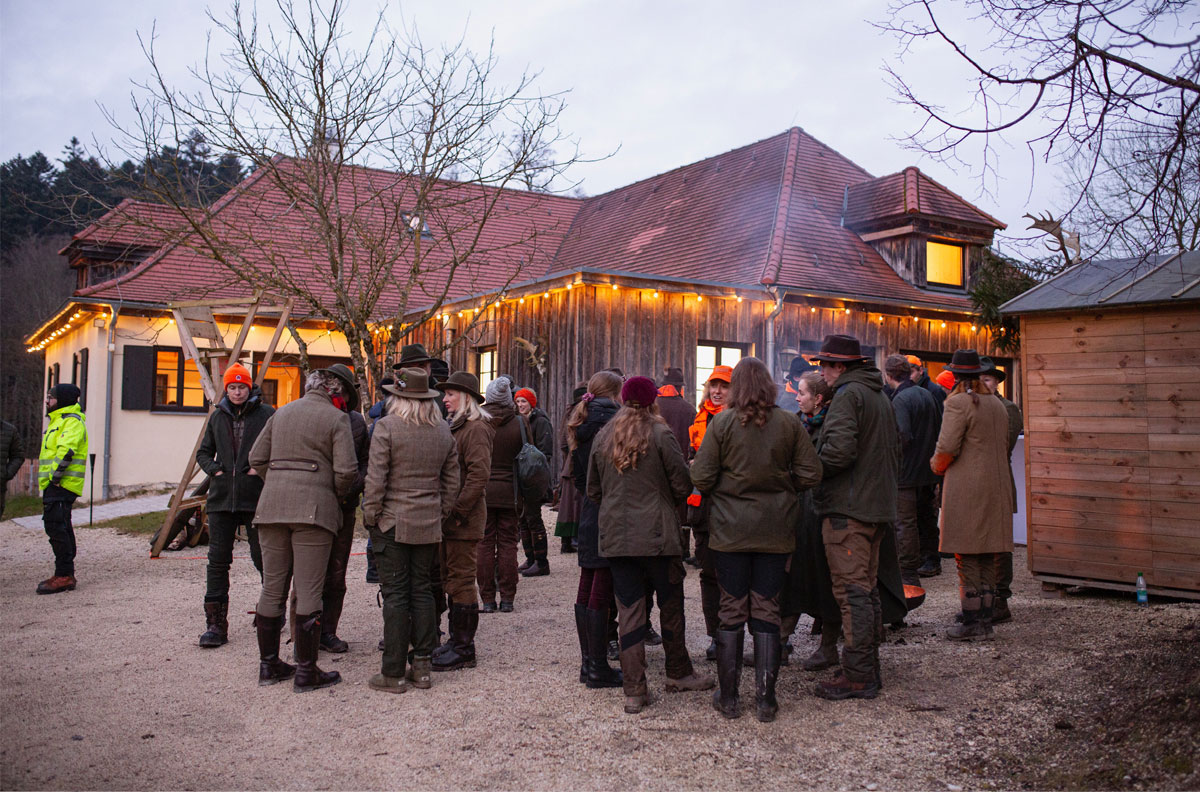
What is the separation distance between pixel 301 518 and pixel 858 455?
3.23 meters

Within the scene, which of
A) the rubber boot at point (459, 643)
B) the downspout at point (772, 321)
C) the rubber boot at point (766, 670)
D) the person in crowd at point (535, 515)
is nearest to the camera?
the rubber boot at point (766, 670)

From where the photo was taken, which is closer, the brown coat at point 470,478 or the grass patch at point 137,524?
the brown coat at point 470,478

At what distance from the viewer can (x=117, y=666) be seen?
18.9 ft

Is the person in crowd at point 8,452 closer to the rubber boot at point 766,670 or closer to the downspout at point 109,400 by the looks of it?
the rubber boot at point 766,670

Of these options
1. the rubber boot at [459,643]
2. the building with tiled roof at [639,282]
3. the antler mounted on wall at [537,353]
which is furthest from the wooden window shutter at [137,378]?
the rubber boot at [459,643]

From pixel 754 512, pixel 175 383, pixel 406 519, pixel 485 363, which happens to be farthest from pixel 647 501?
pixel 175 383

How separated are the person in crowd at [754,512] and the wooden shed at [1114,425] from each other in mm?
3427

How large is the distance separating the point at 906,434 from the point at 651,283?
667 centimetres

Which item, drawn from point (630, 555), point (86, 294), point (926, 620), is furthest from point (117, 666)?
point (86, 294)

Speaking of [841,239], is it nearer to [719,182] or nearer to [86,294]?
[719,182]

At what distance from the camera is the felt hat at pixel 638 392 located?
507 centimetres

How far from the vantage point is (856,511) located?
16.2 ft

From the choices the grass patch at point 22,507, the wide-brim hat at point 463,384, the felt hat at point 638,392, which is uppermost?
the wide-brim hat at point 463,384

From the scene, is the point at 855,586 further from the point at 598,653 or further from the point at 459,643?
the point at 459,643
